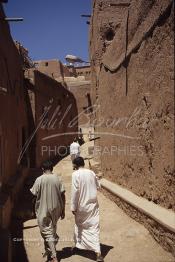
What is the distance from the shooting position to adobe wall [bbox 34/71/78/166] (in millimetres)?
15867

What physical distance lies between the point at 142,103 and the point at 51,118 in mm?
12341

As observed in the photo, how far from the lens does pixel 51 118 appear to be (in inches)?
755

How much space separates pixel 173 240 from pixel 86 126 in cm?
2492

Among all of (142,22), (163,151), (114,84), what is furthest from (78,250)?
(114,84)

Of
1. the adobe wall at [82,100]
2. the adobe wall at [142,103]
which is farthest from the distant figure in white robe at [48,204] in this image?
the adobe wall at [82,100]

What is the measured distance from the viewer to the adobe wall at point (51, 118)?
15.9 meters

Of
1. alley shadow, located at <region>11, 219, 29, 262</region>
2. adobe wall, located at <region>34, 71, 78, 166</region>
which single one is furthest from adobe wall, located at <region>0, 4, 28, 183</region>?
adobe wall, located at <region>34, 71, 78, 166</region>

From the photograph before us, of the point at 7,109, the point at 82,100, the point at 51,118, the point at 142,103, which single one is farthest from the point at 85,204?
the point at 82,100

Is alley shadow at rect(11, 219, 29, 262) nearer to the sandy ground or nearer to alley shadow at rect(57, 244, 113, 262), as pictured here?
the sandy ground

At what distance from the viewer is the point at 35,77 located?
15125mm

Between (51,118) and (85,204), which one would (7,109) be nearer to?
(85,204)

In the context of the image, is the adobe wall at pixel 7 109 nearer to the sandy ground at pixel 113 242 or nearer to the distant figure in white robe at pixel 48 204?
the sandy ground at pixel 113 242

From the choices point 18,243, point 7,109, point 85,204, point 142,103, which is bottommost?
point 18,243

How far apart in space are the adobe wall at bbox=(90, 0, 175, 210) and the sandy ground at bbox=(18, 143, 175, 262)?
A: 0.65 metres
